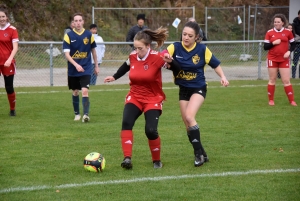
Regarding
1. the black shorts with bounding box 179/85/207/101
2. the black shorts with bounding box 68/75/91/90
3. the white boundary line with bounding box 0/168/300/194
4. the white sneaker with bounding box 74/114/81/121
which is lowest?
the white sneaker with bounding box 74/114/81/121

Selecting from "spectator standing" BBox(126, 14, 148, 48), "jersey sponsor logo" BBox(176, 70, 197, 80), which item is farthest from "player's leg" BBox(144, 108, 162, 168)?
"spectator standing" BBox(126, 14, 148, 48)

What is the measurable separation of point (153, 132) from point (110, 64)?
13.6 metres

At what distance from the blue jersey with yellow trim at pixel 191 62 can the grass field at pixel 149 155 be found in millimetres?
1029

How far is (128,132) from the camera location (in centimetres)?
714

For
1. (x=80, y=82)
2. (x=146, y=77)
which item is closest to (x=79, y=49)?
(x=80, y=82)

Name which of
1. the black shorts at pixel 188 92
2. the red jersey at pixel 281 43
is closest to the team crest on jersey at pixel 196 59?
the black shorts at pixel 188 92

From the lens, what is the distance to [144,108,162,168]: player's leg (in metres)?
7.07

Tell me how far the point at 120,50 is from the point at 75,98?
9.03m

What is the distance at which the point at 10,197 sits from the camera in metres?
5.91

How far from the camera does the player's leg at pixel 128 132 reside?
706cm

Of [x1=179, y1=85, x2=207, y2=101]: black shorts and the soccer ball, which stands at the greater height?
[x1=179, y1=85, x2=207, y2=101]: black shorts

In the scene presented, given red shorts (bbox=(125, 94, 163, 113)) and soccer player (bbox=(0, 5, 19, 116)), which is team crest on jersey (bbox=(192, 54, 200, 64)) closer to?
Result: red shorts (bbox=(125, 94, 163, 113))

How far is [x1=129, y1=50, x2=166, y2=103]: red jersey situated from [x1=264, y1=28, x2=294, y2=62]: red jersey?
6029 millimetres

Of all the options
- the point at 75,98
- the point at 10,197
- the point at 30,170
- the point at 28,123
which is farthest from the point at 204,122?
the point at 10,197
